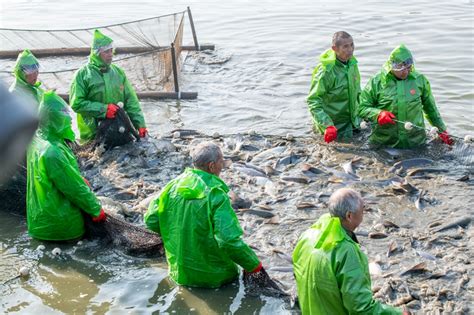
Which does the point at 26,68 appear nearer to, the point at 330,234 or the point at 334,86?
the point at 334,86

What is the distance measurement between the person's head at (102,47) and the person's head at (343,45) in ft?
11.1

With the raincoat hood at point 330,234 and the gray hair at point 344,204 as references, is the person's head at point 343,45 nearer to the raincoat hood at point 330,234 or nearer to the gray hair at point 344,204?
the gray hair at point 344,204

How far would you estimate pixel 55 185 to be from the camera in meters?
7.08

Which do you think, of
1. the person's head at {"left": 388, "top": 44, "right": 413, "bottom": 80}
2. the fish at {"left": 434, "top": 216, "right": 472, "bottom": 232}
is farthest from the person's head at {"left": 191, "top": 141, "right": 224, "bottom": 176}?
the person's head at {"left": 388, "top": 44, "right": 413, "bottom": 80}

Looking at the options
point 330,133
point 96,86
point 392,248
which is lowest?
point 392,248

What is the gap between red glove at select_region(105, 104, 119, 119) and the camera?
377 inches

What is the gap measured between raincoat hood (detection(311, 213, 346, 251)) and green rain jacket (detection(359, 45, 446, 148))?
186 inches

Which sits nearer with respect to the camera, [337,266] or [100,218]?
[337,266]

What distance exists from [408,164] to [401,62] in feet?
4.76

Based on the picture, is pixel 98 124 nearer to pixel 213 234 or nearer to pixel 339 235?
pixel 213 234

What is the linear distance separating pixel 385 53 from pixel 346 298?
12173 millimetres

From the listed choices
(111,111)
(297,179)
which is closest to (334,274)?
(297,179)

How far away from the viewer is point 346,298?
14.1ft

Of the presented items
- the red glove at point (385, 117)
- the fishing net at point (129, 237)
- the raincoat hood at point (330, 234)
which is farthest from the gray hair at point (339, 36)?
the raincoat hood at point (330, 234)
